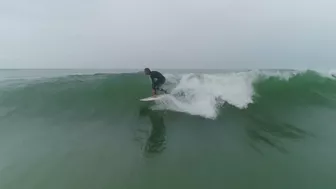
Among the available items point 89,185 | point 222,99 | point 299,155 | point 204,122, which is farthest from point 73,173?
point 222,99

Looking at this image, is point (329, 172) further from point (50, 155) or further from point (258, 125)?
point (50, 155)

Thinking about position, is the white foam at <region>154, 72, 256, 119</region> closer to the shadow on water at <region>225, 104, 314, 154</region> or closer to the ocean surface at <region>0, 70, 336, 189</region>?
the ocean surface at <region>0, 70, 336, 189</region>

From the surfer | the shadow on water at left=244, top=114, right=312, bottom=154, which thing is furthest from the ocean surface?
the surfer

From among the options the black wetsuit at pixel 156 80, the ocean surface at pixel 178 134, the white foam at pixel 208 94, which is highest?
the black wetsuit at pixel 156 80

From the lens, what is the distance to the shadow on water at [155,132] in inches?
225

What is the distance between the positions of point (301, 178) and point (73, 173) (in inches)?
148

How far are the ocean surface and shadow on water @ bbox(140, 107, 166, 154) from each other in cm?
2

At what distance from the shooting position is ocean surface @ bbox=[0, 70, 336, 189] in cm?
470

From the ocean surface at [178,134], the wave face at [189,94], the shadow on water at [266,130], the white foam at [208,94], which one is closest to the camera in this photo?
the ocean surface at [178,134]

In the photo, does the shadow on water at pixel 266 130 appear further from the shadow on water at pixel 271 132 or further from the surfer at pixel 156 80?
the surfer at pixel 156 80

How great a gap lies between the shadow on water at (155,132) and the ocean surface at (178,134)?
0.02m

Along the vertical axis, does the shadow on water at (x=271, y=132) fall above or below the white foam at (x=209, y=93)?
below

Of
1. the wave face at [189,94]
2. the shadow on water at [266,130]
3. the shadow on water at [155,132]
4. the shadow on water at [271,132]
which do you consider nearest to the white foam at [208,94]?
the wave face at [189,94]

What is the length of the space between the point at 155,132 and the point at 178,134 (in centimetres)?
54
